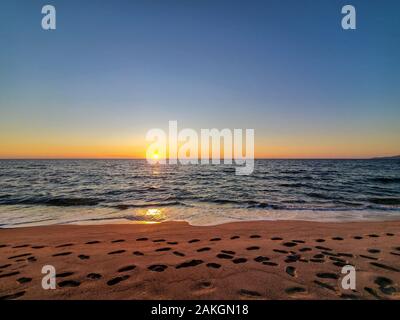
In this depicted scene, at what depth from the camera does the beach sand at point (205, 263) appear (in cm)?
412

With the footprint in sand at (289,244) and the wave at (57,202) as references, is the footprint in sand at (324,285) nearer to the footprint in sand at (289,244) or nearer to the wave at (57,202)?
the footprint in sand at (289,244)

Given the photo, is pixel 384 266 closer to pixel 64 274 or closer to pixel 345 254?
pixel 345 254

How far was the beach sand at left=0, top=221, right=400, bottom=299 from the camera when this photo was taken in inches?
162

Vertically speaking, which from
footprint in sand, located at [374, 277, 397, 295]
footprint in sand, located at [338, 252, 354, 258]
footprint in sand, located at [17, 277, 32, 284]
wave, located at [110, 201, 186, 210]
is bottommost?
wave, located at [110, 201, 186, 210]

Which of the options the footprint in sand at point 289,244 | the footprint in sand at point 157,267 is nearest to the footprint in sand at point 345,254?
the footprint in sand at point 289,244

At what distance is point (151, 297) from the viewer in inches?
156

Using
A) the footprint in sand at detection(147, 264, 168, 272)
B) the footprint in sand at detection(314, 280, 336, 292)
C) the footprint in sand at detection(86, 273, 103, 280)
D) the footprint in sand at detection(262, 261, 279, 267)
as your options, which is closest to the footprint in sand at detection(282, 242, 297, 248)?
the footprint in sand at detection(262, 261, 279, 267)

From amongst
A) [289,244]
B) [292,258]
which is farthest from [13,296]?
[289,244]

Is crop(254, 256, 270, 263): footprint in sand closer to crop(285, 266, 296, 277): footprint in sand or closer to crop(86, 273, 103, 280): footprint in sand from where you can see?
crop(285, 266, 296, 277): footprint in sand

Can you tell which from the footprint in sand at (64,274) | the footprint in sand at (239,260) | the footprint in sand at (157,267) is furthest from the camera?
the footprint in sand at (239,260)
